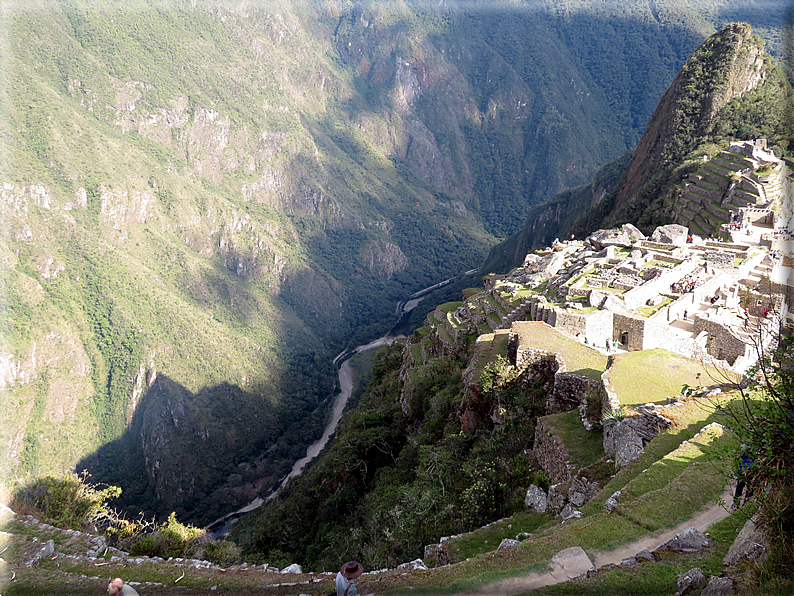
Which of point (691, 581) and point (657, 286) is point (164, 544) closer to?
point (691, 581)

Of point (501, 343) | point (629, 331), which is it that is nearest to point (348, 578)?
point (501, 343)

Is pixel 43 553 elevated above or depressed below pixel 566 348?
below

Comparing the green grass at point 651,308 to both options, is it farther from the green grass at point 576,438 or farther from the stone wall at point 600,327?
the green grass at point 576,438

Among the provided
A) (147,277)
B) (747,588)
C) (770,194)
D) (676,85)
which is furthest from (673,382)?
(147,277)

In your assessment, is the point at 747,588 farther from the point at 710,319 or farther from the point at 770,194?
the point at 770,194

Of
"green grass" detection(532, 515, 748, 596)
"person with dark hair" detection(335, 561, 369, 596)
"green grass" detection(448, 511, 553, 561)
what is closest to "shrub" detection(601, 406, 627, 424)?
"green grass" detection(448, 511, 553, 561)

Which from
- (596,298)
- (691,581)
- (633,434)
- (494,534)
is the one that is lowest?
(494,534)

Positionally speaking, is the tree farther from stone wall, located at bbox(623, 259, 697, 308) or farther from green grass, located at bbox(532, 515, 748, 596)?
stone wall, located at bbox(623, 259, 697, 308)
